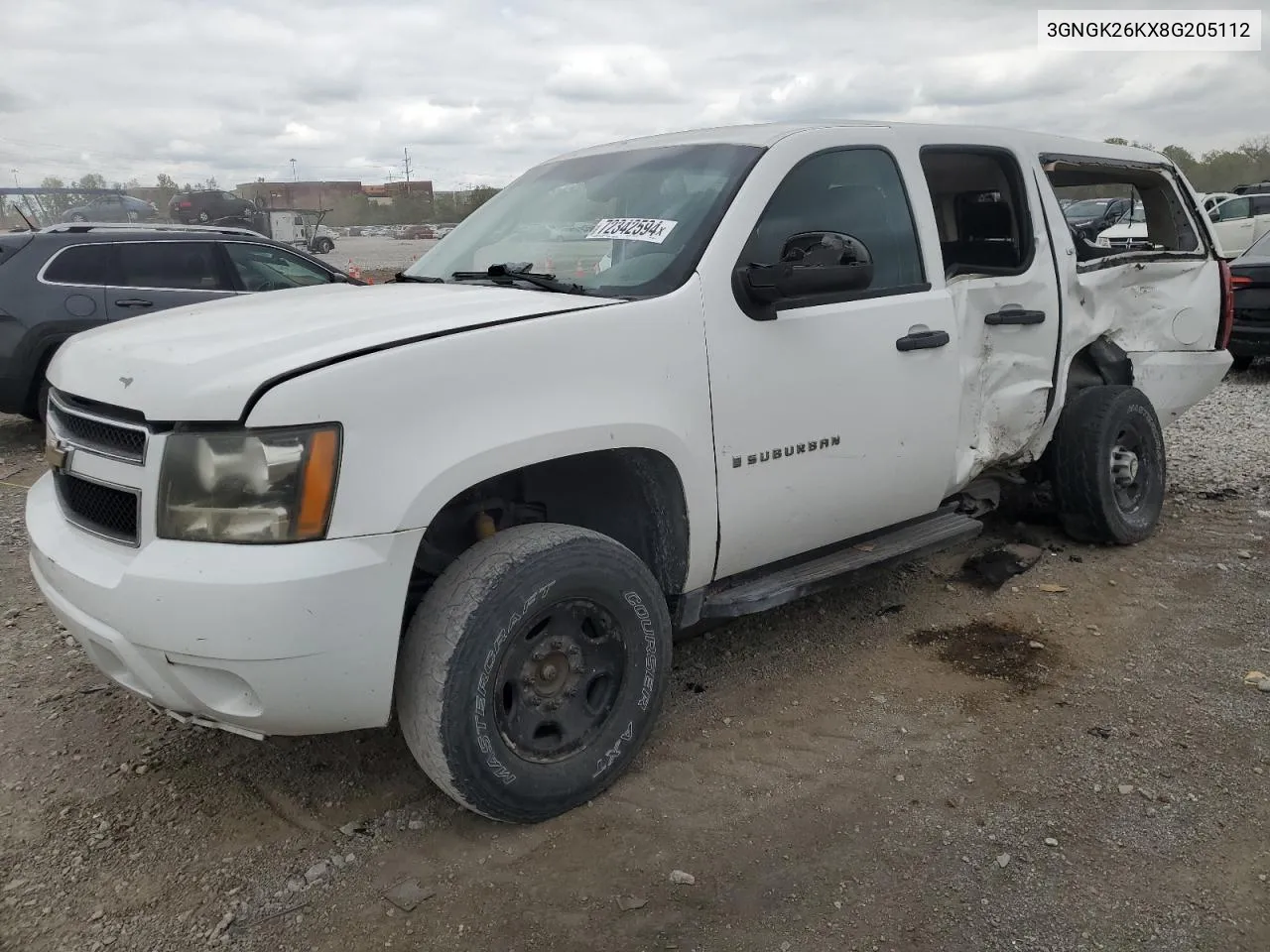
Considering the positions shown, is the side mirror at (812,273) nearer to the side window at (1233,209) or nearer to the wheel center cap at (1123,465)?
the wheel center cap at (1123,465)

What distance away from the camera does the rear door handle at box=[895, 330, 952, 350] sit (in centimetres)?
349

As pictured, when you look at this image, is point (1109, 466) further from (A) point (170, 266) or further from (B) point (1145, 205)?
(A) point (170, 266)

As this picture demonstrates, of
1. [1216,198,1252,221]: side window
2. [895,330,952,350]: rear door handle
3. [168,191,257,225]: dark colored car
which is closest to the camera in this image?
[895,330,952,350]: rear door handle

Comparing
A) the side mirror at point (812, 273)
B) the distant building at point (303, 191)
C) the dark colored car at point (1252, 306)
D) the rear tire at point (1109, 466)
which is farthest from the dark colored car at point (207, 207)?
the side mirror at point (812, 273)

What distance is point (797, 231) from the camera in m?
3.37

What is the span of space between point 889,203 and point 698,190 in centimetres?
84

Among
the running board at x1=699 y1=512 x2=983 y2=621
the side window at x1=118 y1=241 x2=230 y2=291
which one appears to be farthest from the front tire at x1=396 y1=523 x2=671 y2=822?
the side window at x1=118 y1=241 x2=230 y2=291

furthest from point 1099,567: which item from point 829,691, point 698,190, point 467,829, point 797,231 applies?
point 467,829

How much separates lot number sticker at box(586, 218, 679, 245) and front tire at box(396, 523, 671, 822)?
1.01m

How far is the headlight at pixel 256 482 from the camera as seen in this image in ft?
7.42

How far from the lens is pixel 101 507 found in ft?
8.36

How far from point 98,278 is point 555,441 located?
6.47 metres

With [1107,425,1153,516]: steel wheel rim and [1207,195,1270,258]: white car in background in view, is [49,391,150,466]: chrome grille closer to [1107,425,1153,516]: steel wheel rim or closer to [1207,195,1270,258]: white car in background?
[1107,425,1153,516]: steel wheel rim

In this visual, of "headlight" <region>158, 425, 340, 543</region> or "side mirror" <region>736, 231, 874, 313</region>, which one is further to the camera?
"side mirror" <region>736, 231, 874, 313</region>
